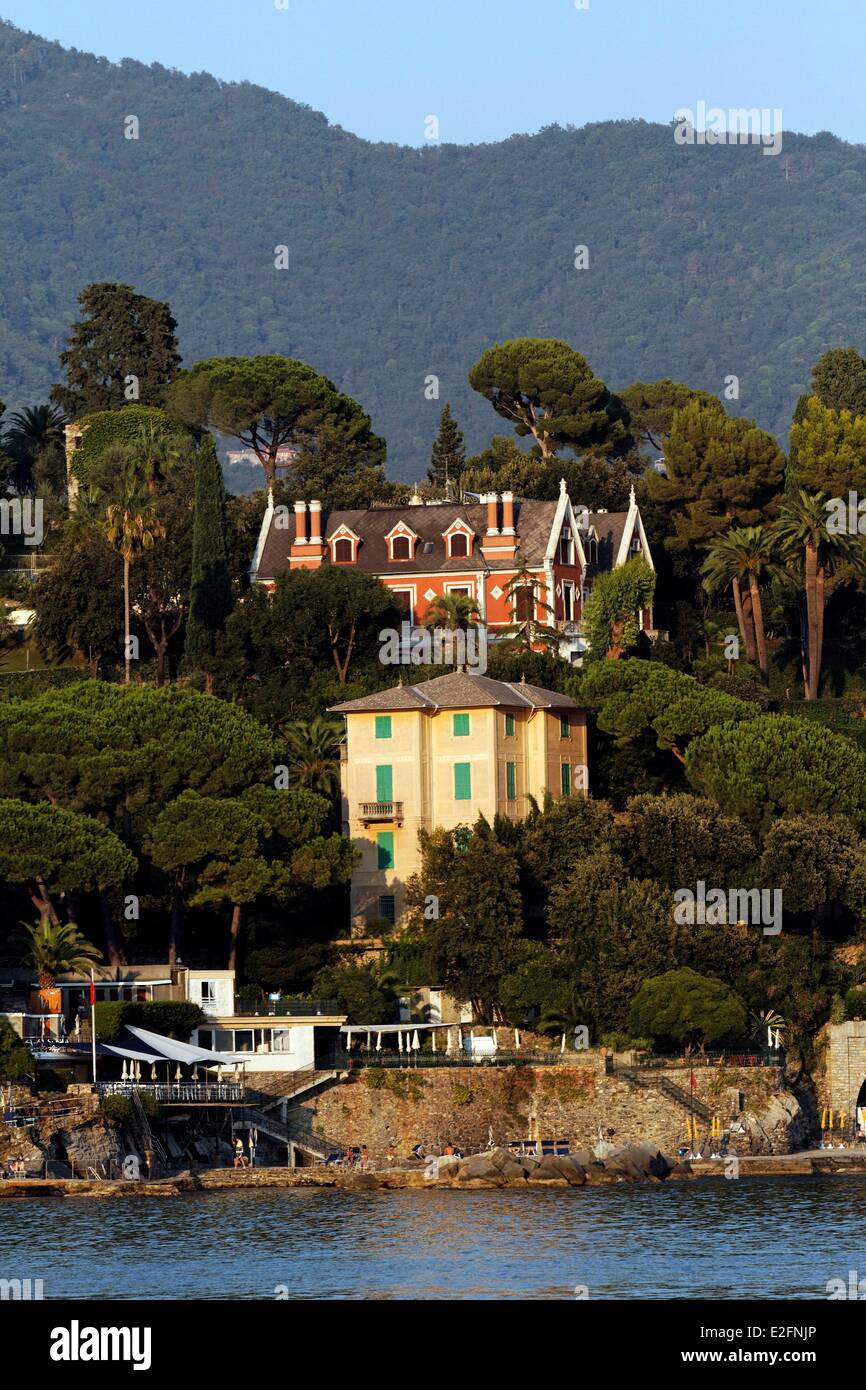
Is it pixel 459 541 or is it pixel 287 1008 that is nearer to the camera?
pixel 287 1008

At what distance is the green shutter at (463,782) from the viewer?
80750mm

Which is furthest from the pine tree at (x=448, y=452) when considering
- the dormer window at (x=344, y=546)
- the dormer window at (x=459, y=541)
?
the dormer window at (x=459, y=541)

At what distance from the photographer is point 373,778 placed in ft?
268

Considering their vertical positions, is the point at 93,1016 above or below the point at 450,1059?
above

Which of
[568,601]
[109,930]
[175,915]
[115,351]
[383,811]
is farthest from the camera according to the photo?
[115,351]

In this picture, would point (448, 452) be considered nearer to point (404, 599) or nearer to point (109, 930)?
point (404, 599)

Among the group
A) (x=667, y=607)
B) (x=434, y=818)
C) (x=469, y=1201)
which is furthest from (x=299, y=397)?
(x=469, y=1201)

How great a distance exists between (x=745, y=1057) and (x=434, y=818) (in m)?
15.1

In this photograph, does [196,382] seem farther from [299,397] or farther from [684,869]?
[684,869]

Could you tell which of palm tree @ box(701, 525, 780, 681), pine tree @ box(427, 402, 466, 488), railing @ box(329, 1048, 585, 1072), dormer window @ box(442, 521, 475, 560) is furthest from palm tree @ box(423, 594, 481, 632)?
pine tree @ box(427, 402, 466, 488)

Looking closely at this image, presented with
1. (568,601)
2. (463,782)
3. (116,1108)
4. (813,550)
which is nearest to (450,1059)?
(116,1108)

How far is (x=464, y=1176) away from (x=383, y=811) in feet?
64.9

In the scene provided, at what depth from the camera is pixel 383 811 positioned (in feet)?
265

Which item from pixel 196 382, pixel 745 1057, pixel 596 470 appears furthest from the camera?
pixel 196 382
